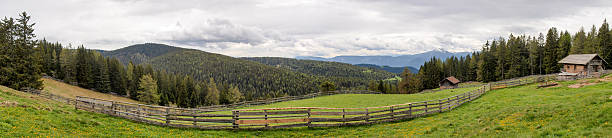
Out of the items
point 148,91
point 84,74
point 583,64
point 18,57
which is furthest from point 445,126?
point 84,74

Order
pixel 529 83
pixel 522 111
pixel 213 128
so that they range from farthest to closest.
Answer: pixel 529 83
pixel 213 128
pixel 522 111

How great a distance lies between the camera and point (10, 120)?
1285 cm

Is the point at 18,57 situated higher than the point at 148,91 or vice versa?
the point at 18,57

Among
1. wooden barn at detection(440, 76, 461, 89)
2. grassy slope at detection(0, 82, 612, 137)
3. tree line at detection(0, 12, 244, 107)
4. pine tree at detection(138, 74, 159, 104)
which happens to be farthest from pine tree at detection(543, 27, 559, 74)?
pine tree at detection(138, 74, 159, 104)

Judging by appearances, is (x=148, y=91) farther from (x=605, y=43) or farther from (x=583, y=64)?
(x=605, y=43)

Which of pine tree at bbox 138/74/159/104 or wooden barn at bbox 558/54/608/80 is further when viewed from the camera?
pine tree at bbox 138/74/159/104

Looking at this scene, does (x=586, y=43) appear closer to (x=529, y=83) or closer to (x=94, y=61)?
(x=529, y=83)

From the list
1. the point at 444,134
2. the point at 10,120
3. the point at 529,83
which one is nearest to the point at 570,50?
the point at 529,83

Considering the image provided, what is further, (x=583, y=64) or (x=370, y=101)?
(x=583, y=64)

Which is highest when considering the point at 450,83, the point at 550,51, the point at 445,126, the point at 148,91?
the point at 550,51

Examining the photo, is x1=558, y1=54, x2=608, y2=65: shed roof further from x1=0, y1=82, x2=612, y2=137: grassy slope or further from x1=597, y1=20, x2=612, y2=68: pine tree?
x1=0, y1=82, x2=612, y2=137: grassy slope

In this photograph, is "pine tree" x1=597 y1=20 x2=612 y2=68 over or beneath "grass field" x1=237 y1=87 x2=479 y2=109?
over

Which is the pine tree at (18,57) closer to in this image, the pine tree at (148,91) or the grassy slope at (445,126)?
the pine tree at (148,91)

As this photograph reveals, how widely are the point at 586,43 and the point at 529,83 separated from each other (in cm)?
4000
